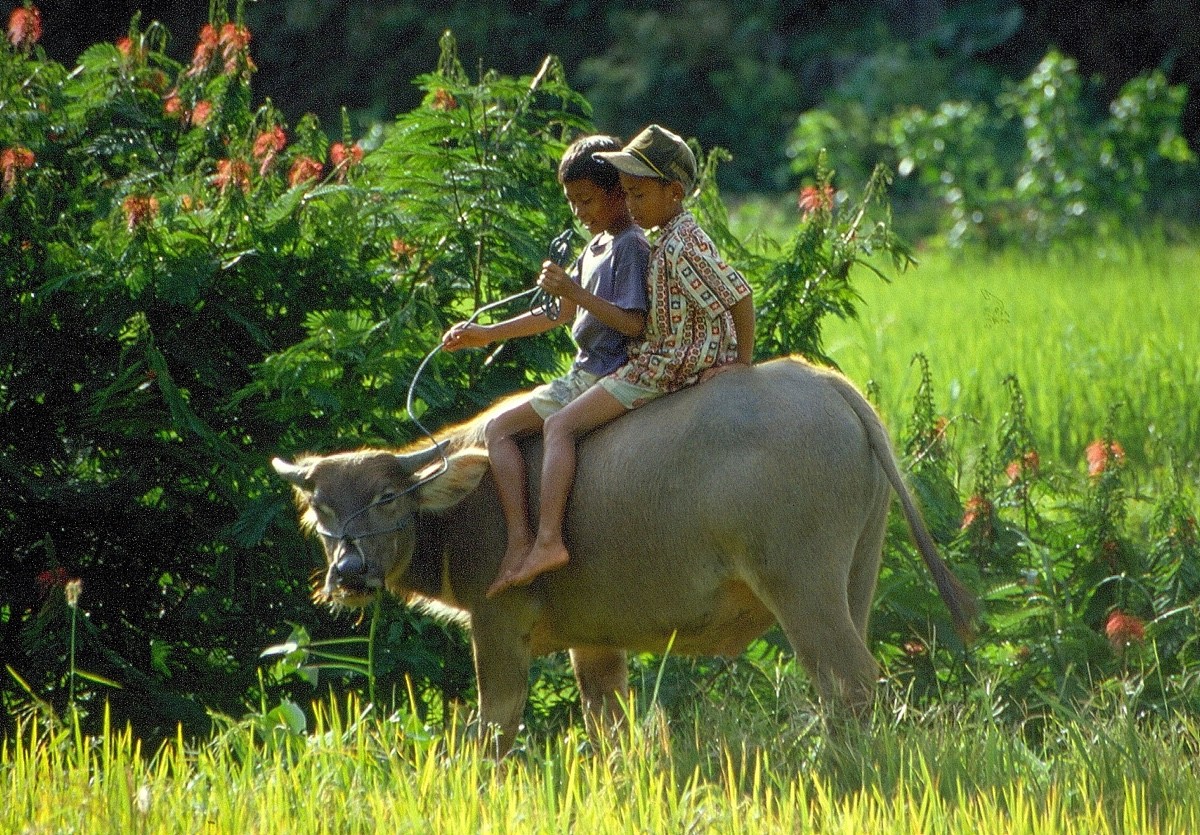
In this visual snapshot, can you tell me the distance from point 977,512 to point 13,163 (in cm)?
359

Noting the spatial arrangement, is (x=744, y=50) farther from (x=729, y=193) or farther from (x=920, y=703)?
(x=920, y=703)

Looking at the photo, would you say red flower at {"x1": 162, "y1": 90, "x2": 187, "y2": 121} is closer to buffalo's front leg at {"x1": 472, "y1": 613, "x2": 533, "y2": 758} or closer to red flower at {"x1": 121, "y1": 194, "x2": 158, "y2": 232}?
red flower at {"x1": 121, "y1": 194, "x2": 158, "y2": 232}

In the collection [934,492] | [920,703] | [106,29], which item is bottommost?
[920,703]

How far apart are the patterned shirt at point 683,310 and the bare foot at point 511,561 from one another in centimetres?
56

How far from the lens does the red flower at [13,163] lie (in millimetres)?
5855

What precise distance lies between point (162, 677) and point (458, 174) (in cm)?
199

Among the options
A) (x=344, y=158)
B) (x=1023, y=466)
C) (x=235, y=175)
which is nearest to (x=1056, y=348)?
(x=1023, y=466)

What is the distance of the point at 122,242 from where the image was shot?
5.55 meters

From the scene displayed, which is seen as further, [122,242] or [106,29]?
[106,29]

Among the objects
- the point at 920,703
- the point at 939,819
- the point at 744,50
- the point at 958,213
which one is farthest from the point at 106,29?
the point at 939,819

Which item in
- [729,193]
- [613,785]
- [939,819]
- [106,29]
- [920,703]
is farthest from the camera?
[729,193]

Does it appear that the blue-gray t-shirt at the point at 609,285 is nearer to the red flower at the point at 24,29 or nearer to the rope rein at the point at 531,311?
the rope rein at the point at 531,311

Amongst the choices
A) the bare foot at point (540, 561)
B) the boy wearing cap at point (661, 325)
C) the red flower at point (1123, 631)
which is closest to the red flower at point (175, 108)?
the boy wearing cap at point (661, 325)

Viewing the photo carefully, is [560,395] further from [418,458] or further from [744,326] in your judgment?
[744,326]
